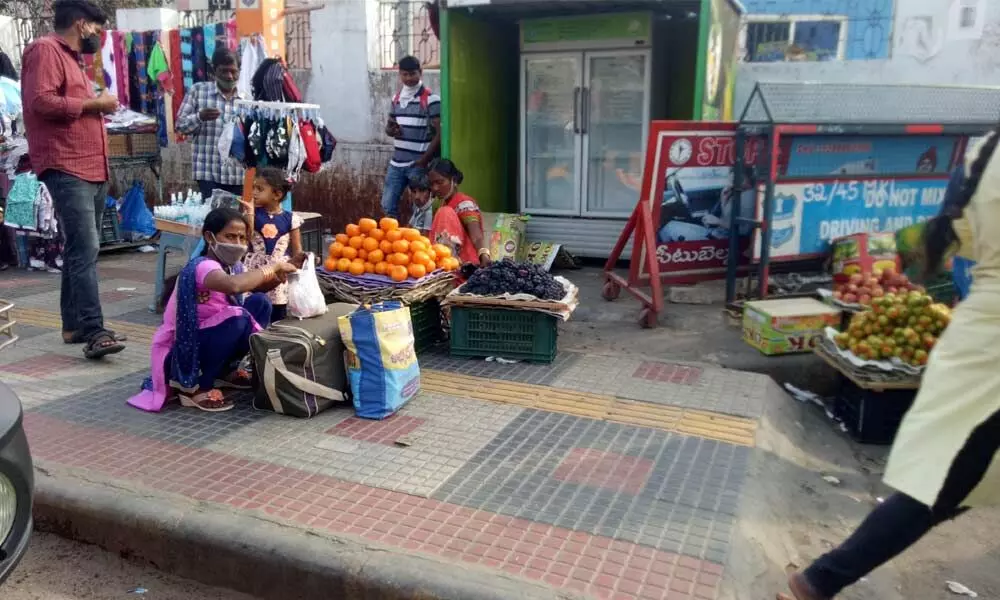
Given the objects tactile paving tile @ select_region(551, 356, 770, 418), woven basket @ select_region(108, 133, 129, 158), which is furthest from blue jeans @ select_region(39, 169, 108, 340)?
woven basket @ select_region(108, 133, 129, 158)

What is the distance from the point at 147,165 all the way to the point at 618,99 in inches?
214

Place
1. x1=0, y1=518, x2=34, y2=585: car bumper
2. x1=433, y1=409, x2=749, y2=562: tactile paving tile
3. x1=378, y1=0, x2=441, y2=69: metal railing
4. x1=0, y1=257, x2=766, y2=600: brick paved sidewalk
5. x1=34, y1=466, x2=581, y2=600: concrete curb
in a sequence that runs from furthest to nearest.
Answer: x1=378, y1=0, x2=441, y2=69: metal railing
x1=433, y1=409, x2=749, y2=562: tactile paving tile
x1=0, y1=257, x2=766, y2=600: brick paved sidewalk
x1=34, y1=466, x2=581, y2=600: concrete curb
x1=0, y1=518, x2=34, y2=585: car bumper

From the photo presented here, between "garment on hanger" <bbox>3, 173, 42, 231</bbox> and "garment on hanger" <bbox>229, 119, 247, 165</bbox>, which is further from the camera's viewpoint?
"garment on hanger" <bbox>3, 173, 42, 231</bbox>

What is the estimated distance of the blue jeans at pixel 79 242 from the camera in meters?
5.29

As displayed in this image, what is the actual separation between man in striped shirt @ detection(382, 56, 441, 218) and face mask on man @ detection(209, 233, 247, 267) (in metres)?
3.44

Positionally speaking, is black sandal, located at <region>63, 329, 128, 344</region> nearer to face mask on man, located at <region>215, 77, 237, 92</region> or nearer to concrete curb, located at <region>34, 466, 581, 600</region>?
concrete curb, located at <region>34, 466, 581, 600</region>

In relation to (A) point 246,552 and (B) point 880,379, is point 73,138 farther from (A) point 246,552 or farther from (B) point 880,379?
(B) point 880,379

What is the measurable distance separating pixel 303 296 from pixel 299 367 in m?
0.47

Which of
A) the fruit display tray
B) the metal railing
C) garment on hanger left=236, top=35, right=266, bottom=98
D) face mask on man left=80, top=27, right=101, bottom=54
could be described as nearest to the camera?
the fruit display tray

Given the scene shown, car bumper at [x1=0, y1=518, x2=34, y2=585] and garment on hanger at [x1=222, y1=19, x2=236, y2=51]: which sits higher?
garment on hanger at [x1=222, y1=19, x2=236, y2=51]

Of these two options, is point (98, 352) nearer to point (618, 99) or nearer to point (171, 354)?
point (171, 354)

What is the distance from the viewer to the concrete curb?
289 centimetres

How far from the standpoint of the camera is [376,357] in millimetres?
4309

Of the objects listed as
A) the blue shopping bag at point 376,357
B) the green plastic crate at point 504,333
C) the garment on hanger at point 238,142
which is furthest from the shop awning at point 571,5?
the blue shopping bag at point 376,357
